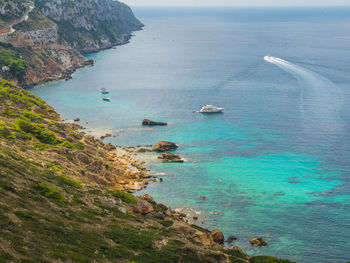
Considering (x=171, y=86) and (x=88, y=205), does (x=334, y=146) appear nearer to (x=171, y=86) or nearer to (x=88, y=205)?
(x=88, y=205)

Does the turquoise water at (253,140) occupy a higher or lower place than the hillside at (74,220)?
lower

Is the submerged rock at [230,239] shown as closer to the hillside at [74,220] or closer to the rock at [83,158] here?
the hillside at [74,220]

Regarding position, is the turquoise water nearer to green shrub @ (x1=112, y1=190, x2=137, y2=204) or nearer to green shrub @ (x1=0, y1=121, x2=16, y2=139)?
green shrub @ (x1=112, y1=190, x2=137, y2=204)

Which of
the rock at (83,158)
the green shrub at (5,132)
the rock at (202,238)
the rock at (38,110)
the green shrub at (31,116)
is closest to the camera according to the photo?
the rock at (202,238)

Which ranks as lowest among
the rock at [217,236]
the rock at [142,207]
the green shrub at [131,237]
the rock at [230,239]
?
the rock at [230,239]

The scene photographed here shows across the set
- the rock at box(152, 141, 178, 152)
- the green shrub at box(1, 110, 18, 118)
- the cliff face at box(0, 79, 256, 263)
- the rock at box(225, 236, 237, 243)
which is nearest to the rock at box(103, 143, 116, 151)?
the rock at box(152, 141, 178, 152)

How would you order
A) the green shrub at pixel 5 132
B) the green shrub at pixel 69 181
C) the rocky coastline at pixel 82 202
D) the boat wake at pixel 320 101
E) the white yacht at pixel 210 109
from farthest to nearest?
the white yacht at pixel 210 109 < the boat wake at pixel 320 101 < the green shrub at pixel 5 132 < the green shrub at pixel 69 181 < the rocky coastline at pixel 82 202

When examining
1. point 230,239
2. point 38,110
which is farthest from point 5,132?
point 230,239

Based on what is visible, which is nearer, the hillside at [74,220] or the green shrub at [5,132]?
the hillside at [74,220]

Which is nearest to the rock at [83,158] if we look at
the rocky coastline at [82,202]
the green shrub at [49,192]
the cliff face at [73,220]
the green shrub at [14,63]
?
the rocky coastline at [82,202]
